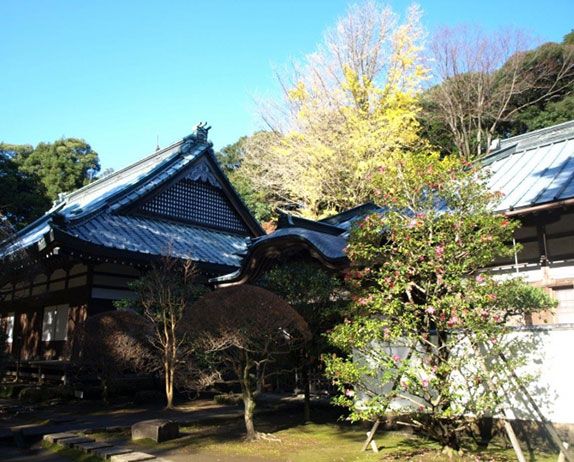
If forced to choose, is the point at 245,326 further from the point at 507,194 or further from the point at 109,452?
the point at 507,194

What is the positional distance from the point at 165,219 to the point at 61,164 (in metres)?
26.3

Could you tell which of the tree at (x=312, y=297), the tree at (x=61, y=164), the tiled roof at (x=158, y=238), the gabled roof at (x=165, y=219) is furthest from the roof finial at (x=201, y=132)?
the tree at (x=61, y=164)

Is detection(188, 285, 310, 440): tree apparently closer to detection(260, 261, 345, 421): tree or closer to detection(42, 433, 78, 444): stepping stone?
detection(260, 261, 345, 421): tree

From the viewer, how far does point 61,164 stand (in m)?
40.0

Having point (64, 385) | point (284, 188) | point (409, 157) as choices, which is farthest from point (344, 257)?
point (284, 188)

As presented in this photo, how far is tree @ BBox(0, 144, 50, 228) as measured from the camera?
3120 centimetres

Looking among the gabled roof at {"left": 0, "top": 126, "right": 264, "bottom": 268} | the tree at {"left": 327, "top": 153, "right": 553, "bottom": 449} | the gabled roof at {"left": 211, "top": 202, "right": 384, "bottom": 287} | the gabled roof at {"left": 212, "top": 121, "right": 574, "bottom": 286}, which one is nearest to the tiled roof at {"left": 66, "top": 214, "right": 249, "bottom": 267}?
the gabled roof at {"left": 0, "top": 126, "right": 264, "bottom": 268}

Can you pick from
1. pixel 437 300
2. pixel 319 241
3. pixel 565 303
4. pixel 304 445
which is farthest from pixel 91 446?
pixel 565 303

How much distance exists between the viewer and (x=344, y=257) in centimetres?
921

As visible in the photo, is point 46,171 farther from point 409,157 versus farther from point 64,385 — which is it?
point 409,157

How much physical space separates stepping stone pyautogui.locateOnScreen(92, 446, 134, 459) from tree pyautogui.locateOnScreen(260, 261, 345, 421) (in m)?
3.57

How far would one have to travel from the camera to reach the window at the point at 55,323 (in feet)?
52.5

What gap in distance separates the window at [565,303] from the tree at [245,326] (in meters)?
5.70

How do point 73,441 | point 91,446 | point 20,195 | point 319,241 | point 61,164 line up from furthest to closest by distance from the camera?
point 61,164 < point 20,195 < point 319,241 < point 73,441 < point 91,446
